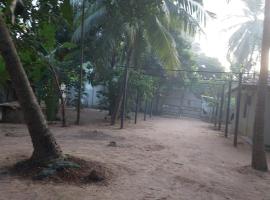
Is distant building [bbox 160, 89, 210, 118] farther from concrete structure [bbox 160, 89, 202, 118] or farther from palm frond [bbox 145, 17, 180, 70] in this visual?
palm frond [bbox 145, 17, 180, 70]

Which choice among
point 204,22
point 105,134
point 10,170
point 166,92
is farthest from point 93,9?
point 166,92

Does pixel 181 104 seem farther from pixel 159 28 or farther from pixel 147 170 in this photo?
pixel 147 170

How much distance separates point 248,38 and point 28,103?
31.9 metres

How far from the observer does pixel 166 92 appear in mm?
31656

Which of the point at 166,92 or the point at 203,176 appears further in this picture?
the point at 166,92

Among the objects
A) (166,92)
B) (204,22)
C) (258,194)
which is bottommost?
(258,194)

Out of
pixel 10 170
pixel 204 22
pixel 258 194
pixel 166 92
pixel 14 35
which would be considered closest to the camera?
pixel 10 170

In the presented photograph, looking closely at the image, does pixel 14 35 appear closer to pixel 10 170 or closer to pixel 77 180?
pixel 10 170

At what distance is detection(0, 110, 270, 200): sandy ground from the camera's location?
5633 mm

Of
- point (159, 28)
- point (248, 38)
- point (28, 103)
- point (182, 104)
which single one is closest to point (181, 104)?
point (182, 104)

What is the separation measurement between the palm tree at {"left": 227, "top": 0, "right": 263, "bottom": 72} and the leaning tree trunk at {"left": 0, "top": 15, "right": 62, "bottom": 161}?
31051 mm

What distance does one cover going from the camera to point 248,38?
3534 centimetres

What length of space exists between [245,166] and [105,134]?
504 centimetres

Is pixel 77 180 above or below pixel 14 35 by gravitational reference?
below
